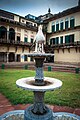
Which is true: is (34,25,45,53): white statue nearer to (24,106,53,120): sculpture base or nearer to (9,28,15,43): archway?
(24,106,53,120): sculpture base

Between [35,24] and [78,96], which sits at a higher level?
[35,24]

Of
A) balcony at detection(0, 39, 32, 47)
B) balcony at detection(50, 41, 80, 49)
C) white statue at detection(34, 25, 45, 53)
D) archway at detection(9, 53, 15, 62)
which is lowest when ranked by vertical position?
archway at detection(9, 53, 15, 62)

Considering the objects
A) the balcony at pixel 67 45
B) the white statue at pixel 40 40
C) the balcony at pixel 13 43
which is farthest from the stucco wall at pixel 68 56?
the white statue at pixel 40 40

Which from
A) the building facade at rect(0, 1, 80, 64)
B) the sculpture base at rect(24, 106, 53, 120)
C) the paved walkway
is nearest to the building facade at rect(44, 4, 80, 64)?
the building facade at rect(0, 1, 80, 64)

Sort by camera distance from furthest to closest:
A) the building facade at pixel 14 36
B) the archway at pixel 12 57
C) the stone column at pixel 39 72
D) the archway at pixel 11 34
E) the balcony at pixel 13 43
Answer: the archway at pixel 12 57 < the archway at pixel 11 34 < the building facade at pixel 14 36 < the balcony at pixel 13 43 < the stone column at pixel 39 72

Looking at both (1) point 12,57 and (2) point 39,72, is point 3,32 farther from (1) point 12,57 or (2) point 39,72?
(2) point 39,72

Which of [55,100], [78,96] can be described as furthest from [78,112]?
[78,96]

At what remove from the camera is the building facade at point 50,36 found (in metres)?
27.7

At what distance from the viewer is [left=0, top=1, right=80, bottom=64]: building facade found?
27719 mm

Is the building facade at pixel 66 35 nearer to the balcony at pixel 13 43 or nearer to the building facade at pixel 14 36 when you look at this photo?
the building facade at pixel 14 36

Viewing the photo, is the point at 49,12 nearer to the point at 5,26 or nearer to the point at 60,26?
the point at 60,26

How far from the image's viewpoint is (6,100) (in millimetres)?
6887

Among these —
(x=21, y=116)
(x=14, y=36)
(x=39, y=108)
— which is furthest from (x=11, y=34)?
(x=39, y=108)

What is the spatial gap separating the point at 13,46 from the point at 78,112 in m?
25.2
